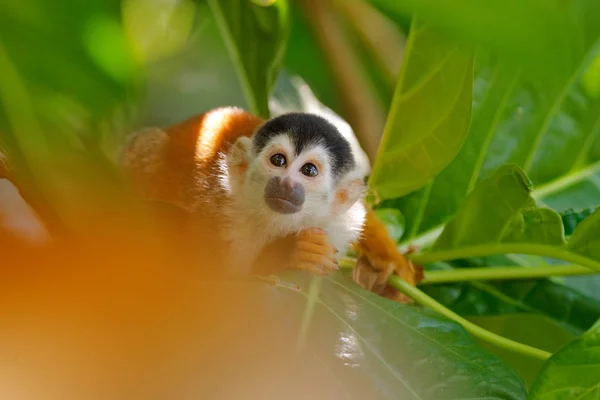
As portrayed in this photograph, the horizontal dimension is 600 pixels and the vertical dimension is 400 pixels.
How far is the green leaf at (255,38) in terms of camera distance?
130 centimetres

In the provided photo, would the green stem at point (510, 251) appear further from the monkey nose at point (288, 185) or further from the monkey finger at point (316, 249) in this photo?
the monkey nose at point (288, 185)

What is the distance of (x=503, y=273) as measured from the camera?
4.26ft

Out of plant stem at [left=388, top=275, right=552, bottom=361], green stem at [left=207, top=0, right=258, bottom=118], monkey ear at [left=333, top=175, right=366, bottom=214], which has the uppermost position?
green stem at [left=207, top=0, right=258, bottom=118]

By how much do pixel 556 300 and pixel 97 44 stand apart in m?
1.41

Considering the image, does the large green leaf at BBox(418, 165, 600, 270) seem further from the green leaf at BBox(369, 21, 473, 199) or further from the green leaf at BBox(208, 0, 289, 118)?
the green leaf at BBox(208, 0, 289, 118)

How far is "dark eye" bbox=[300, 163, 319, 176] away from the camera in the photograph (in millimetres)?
1562

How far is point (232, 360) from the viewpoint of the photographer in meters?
0.61

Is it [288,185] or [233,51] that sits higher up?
[233,51]

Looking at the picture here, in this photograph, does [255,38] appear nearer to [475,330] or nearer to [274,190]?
[274,190]

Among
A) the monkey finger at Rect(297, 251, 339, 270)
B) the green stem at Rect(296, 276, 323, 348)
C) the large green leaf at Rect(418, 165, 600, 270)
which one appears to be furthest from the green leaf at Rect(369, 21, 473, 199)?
the green stem at Rect(296, 276, 323, 348)

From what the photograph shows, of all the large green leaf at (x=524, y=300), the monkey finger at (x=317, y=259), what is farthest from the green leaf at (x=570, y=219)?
the monkey finger at (x=317, y=259)

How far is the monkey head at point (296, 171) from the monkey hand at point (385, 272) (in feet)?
0.68

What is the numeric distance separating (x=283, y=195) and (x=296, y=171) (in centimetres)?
9

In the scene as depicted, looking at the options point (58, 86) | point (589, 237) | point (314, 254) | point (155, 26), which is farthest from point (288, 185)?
point (58, 86)
